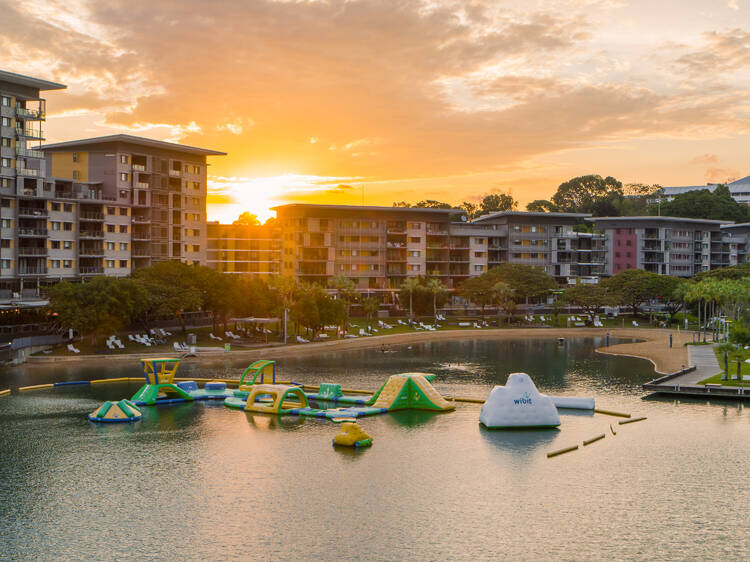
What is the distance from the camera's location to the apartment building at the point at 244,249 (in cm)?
17900

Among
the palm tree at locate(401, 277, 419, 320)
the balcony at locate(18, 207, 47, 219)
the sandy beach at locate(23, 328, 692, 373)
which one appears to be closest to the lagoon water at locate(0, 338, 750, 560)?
the sandy beach at locate(23, 328, 692, 373)

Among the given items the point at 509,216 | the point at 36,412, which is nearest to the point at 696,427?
the point at 36,412

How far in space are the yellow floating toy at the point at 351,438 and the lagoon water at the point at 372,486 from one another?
72 centimetres

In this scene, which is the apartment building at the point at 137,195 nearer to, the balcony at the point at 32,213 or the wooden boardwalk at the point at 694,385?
the balcony at the point at 32,213

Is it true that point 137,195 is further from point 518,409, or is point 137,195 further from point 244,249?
point 518,409

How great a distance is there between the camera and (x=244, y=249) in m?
180

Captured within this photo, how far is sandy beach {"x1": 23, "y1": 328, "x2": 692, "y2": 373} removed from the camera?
88.4 m

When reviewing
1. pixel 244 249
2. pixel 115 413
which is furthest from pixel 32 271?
pixel 244 249

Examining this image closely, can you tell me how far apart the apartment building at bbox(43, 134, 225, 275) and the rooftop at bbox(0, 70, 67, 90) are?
555 inches

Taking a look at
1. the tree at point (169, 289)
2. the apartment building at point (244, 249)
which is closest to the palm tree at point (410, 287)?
the apartment building at point (244, 249)

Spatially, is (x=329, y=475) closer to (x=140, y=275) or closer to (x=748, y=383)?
(x=748, y=383)

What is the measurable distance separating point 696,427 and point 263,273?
13354cm

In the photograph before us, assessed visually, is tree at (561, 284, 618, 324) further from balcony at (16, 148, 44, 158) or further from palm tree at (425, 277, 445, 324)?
balcony at (16, 148, 44, 158)

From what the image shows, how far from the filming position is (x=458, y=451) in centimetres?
4684
